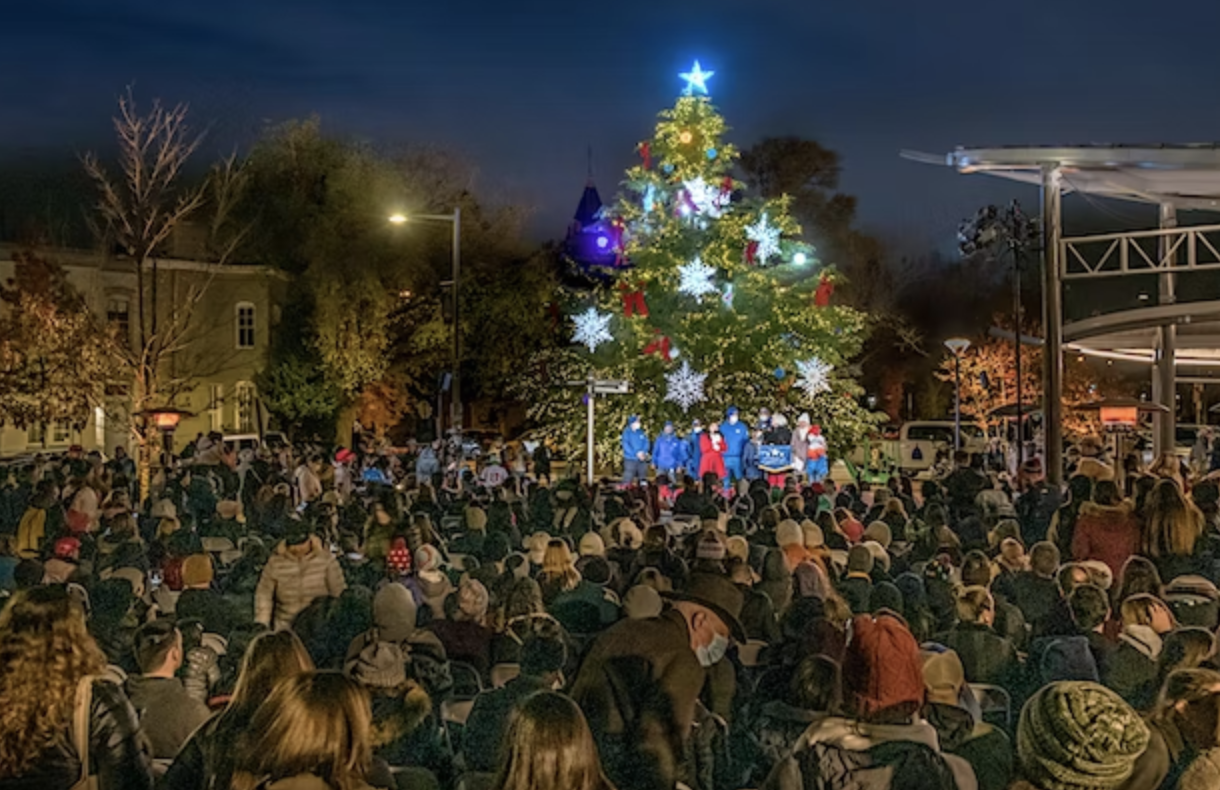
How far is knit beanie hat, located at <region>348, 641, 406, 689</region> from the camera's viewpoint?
207 inches

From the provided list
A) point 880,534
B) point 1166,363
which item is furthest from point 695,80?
point 880,534

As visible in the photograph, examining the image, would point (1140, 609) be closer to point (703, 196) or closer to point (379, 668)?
point (379, 668)

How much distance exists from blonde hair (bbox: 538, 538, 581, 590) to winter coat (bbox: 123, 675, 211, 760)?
10.2ft

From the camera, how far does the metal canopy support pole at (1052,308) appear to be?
2047 centimetres

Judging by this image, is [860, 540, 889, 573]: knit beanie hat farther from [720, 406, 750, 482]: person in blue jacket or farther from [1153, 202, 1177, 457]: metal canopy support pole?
[1153, 202, 1177, 457]: metal canopy support pole

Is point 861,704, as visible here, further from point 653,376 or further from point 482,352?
point 482,352

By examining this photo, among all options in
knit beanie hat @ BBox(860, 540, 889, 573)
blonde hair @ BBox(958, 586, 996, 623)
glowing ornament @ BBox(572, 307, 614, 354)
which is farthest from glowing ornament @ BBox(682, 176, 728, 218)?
blonde hair @ BBox(958, 586, 996, 623)

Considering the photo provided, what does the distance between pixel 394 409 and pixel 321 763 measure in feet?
138

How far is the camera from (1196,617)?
22.8 ft

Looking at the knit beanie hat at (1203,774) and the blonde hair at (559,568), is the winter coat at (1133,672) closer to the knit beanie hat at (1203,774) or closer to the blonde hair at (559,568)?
the knit beanie hat at (1203,774)

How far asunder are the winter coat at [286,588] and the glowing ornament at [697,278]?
22.3m

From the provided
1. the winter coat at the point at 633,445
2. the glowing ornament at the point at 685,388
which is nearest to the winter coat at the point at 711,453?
the winter coat at the point at 633,445

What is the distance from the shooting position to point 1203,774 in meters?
4.18

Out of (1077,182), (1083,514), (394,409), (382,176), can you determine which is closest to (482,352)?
(394,409)
